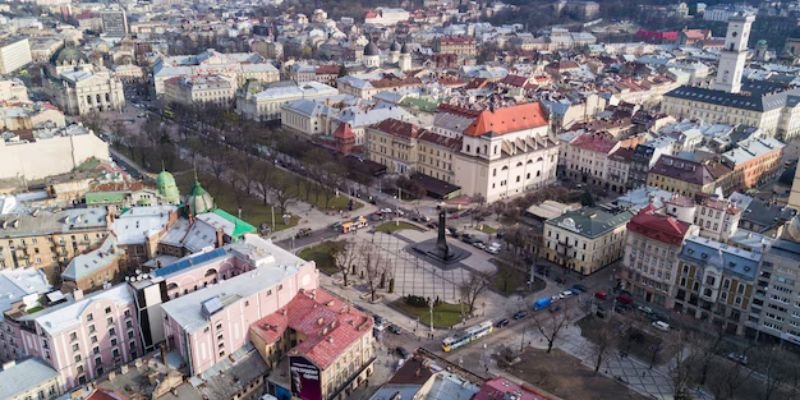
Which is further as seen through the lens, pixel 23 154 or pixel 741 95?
pixel 741 95

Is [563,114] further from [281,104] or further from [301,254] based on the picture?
[301,254]

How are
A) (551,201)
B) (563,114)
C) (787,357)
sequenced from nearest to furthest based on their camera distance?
(787,357)
(551,201)
(563,114)

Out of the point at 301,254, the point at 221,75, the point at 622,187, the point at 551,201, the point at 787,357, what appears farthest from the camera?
the point at 221,75

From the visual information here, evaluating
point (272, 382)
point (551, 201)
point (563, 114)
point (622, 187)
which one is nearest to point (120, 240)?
point (272, 382)

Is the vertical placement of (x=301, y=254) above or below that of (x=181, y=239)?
below

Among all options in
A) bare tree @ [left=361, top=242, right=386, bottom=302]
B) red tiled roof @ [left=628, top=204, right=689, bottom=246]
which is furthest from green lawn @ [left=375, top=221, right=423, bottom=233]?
red tiled roof @ [left=628, top=204, right=689, bottom=246]

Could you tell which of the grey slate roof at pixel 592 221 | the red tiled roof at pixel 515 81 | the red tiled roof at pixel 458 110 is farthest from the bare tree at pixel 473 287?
the red tiled roof at pixel 515 81

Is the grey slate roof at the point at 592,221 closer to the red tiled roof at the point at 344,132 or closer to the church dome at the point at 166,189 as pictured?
the red tiled roof at the point at 344,132

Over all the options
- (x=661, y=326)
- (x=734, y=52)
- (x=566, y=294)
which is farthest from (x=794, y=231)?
(x=734, y=52)
